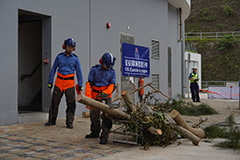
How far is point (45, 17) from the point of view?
32.5 ft

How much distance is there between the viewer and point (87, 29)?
11.3 m

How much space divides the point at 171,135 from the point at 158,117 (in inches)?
21.0

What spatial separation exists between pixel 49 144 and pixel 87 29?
557 cm

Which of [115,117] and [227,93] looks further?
[227,93]

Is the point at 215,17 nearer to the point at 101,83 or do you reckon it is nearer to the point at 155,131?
the point at 101,83

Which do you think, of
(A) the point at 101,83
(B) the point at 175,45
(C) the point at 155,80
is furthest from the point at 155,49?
(A) the point at 101,83

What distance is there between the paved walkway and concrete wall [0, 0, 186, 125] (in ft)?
3.49

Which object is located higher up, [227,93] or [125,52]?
[125,52]

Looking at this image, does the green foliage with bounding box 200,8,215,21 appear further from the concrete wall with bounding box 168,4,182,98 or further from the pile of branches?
the pile of branches

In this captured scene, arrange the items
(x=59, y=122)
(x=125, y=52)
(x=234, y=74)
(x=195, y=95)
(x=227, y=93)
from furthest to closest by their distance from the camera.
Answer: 1. (x=234, y=74)
2. (x=227, y=93)
3. (x=195, y=95)
4. (x=125, y=52)
5. (x=59, y=122)

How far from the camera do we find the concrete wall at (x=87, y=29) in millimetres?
8578

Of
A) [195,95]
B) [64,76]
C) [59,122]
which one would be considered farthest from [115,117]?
[195,95]

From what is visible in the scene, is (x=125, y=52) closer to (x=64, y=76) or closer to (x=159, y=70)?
(x=159, y=70)

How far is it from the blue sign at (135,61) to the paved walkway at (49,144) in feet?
16.9
